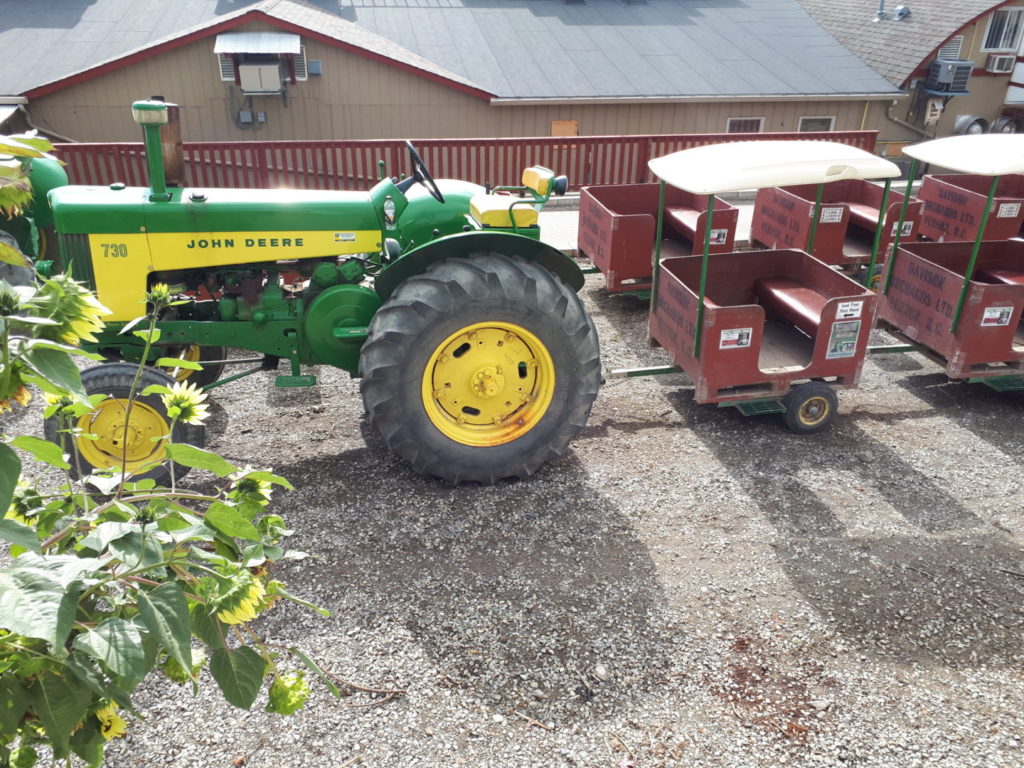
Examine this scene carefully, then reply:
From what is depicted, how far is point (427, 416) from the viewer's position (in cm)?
448

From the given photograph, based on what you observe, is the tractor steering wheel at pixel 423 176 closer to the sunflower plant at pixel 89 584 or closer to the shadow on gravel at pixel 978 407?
the sunflower plant at pixel 89 584

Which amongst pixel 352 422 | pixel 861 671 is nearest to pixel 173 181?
pixel 352 422

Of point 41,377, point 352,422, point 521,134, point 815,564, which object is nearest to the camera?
point 41,377

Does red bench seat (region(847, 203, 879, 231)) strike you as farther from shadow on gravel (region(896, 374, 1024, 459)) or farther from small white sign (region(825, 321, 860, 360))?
small white sign (region(825, 321, 860, 360))

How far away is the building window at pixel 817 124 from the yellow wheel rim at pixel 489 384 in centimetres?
1237

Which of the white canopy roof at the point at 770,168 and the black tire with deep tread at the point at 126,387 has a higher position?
the white canopy roof at the point at 770,168

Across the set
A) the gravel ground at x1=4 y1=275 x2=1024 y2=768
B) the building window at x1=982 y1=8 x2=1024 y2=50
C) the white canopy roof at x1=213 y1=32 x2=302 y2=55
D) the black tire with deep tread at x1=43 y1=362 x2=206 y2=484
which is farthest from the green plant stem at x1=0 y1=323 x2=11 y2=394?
the building window at x1=982 y1=8 x2=1024 y2=50

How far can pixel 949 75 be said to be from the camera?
A: 1588 centimetres

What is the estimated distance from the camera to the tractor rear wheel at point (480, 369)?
14.1 feet

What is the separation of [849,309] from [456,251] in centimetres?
252

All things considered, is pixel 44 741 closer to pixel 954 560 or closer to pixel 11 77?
pixel 954 560

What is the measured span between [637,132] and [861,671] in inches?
476

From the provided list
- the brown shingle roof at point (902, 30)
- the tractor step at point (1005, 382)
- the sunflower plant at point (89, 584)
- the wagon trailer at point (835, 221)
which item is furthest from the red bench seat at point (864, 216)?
the brown shingle roof at point (902, 30)

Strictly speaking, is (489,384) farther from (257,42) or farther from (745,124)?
(745,124)
